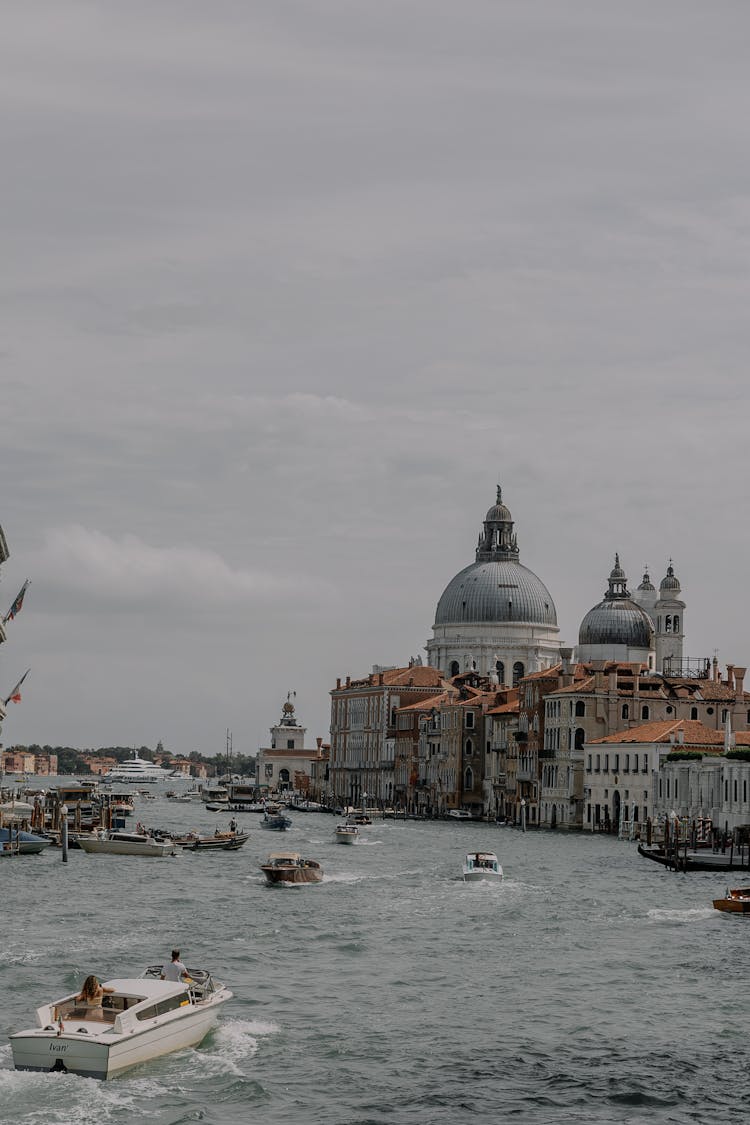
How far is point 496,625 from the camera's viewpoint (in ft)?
567

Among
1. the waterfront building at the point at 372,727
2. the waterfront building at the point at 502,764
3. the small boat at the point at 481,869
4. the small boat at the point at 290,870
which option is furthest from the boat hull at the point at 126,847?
the waterfront building at the point at 372,727

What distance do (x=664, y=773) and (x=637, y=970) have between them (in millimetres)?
59187

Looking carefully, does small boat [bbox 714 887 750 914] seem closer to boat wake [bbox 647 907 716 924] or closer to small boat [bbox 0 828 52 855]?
boat wake [bbox 647 907 716 924]

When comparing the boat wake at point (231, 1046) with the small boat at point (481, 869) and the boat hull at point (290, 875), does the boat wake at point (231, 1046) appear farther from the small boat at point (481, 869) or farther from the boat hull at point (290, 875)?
the small boat at point (481, 869)

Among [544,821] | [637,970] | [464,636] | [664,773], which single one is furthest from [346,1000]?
[464,636]

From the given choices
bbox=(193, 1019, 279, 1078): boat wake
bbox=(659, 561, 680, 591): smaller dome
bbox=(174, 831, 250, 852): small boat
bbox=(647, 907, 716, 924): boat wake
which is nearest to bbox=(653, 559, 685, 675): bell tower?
bbox=(659, 561, 680, 591): smaller dome

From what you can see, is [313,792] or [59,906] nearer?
[59,906]

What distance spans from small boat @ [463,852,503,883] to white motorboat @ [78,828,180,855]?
618 inches

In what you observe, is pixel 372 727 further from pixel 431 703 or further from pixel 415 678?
pixel 431 703

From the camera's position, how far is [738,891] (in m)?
52.0

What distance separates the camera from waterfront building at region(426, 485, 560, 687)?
17275cm

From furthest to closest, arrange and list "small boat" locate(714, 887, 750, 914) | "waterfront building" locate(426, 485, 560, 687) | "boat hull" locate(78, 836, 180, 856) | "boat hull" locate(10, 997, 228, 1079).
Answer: "waterfront building" locate(426, 485, 560, 687)
"boat hull" locate(78, 836, 180, 856)
"small boat" locate(714, 887, 750, 914)
"boat hull" locate(10, 997, 228, 1079)

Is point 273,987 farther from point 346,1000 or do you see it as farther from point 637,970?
point 637,970

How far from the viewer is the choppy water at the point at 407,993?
26562 mm
